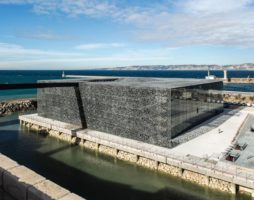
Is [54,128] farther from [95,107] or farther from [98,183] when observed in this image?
[98,183]

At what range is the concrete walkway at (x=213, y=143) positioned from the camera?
27.0m

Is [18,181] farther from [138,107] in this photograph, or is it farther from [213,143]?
[213,143]

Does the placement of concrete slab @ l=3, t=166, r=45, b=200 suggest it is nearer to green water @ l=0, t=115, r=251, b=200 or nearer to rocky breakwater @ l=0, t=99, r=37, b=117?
green water @ l=0, t=115, r=251, b=200

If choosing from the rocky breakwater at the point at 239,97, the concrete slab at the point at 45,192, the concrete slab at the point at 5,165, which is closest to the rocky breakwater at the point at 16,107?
the rocky breakwater at the point at 239,97

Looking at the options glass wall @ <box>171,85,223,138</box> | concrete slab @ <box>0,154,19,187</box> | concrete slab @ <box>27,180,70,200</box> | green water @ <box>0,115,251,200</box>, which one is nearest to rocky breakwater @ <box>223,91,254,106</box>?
glass wall @ <box>171,85,223,138</box>

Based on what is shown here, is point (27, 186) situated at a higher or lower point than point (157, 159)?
higher

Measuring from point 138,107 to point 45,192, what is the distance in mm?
24472

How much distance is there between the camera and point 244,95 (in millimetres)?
63625

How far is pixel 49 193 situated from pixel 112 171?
20943 millimetres

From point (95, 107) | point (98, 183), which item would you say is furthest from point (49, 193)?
point (95, 107)

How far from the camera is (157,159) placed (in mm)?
27047

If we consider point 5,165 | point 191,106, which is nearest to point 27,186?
point 5,165

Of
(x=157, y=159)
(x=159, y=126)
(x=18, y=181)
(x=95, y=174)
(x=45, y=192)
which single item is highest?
(x=18, y=181)

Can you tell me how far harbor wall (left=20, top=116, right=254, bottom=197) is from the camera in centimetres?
2247
